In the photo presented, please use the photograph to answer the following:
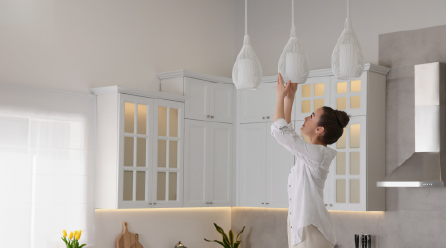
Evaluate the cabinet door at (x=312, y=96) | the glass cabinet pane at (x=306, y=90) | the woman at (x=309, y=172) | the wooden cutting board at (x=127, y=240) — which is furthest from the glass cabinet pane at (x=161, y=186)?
the woman at (x=309, y=172)

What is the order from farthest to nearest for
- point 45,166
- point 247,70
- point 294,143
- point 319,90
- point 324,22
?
1. point 324,22
2. point 319,90
3. point 45,166
4. point 247,70
5. point 294,143

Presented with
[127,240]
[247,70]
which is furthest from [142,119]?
[247,70]

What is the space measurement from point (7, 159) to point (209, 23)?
2.55m

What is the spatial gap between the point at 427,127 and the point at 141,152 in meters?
2.23

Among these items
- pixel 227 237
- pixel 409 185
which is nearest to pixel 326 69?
pixel 409 185

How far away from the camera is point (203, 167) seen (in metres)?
5.19

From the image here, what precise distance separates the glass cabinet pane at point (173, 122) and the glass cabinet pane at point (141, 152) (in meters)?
0.32

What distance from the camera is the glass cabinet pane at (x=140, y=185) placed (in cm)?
455

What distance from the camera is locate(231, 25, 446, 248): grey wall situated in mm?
4719

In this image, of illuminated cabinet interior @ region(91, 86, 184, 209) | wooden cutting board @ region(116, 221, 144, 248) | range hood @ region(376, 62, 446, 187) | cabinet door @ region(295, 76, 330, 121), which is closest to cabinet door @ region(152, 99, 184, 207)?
illuminated cabinet interior @ region(91, 86, 184, 209)

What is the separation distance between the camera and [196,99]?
5.12 metres

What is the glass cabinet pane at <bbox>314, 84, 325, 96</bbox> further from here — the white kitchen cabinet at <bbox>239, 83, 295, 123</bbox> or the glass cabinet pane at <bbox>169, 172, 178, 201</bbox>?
the glass cabinet pane at <bbox>169, 172, 178, 201</bbox>

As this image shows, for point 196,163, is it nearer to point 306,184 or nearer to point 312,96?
point 312,96

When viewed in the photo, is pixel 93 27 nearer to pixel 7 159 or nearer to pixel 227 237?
pixel 7 159
